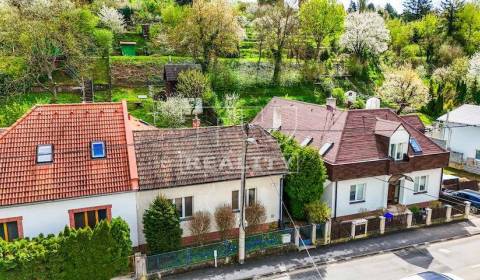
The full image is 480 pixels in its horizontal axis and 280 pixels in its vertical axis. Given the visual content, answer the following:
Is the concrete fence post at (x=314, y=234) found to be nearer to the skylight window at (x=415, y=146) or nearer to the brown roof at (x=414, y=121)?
the skylight window at (x=415, y=146)

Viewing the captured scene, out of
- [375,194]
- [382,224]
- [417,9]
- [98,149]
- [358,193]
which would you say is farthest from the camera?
[417,9]

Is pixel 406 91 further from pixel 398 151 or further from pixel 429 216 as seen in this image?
pixel 429 216

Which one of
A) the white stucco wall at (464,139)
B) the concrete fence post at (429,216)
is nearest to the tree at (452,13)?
the white stucco wall at (464,139)

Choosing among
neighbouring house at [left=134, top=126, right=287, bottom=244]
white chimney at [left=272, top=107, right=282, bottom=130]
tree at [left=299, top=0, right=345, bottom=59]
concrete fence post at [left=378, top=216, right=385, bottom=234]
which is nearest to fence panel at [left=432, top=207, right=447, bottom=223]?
concrete fence post at [left=378, top=216, right=385, bottom=234]

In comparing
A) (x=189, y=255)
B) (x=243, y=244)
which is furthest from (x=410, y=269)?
(x=189, y=255)

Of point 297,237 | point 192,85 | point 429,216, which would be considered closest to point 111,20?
point 192,85

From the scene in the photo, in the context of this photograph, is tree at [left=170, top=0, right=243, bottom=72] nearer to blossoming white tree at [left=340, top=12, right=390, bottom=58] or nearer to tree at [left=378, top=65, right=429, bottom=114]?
tree at [left=378, top=65, right=429, bottom=114]

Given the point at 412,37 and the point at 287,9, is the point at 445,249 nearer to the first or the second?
the point at 287,9
